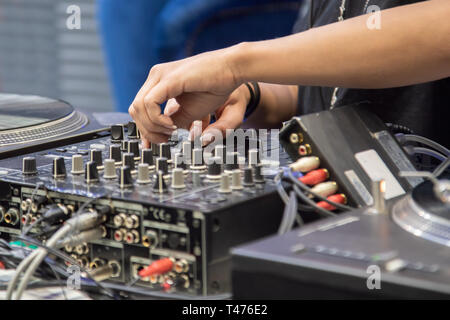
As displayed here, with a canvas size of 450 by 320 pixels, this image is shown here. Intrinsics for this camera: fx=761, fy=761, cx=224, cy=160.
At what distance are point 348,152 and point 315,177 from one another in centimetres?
8

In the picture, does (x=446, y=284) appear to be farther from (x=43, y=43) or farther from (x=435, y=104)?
(x=43, y=43)

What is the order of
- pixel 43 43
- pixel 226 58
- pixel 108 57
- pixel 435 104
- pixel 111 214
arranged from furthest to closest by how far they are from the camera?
1. pixel 43 43
2. pixel 108 57
3. pixel 435 104
4. pixel 226 58
5. pixel 111 214

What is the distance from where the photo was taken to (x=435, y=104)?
146cm

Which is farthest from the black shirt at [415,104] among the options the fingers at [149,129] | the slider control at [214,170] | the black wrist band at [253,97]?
the slider control at [214,170]

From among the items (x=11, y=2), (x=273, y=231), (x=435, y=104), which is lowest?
(x=273, y=231)

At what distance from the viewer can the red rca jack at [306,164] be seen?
990 millimetres

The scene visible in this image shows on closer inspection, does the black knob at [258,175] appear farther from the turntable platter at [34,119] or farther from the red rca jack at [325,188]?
the turntable platter at [34,119]

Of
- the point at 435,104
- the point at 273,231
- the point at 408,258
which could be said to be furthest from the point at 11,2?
the point at 408,258

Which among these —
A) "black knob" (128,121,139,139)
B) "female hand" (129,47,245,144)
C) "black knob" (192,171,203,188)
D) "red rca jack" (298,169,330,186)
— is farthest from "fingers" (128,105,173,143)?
"red rca jack" (298,169,330,186)

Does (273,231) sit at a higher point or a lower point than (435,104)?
lower

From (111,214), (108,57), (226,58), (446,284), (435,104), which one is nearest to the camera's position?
(446,284)

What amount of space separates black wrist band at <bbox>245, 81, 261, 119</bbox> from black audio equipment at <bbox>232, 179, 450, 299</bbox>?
31.2 inches

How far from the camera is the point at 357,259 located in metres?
0.67
